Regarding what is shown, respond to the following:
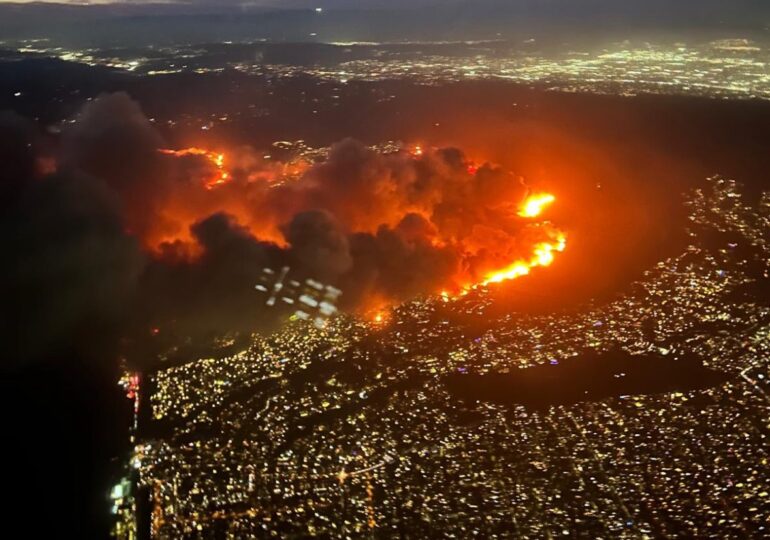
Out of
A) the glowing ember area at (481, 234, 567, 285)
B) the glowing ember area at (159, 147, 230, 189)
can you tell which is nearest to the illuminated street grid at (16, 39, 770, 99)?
the glowing ember area at (159, 147, 230, 189)

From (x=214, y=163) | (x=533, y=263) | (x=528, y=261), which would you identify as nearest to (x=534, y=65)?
(x=214, y=163)

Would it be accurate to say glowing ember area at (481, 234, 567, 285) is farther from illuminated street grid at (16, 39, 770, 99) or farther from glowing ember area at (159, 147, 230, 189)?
illuminated street grid at (16, 39, 770, 99)

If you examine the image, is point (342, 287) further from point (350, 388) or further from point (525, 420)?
point (525, 420)

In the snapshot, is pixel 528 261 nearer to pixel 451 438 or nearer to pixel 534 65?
pixel 451 438

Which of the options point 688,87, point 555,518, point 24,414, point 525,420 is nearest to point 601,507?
point 555,518

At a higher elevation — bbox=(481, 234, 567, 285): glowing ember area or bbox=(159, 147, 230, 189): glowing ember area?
bbox=(159, 147, 230, 189): glowing ember area

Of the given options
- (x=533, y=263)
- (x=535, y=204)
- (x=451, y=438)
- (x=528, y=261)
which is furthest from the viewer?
(x=535, y=204)

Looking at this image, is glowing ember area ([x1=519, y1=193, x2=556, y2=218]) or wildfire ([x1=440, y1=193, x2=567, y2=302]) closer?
wildfire ([x1=440, y1=193, x2=567, y2=302])
